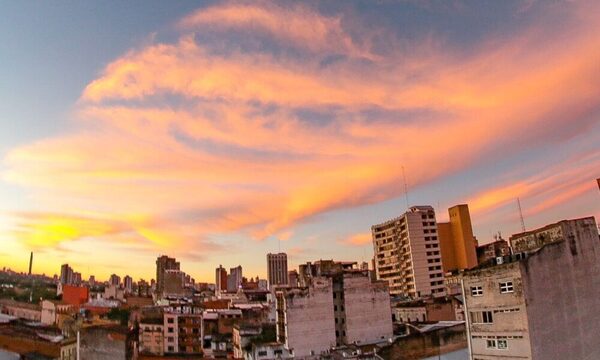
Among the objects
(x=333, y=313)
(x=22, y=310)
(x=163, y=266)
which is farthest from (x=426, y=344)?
(x=163, y=266)

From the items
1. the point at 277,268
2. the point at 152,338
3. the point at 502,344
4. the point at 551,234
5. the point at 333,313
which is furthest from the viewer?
the point at 277,268

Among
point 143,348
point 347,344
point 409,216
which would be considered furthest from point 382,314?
point 409,216

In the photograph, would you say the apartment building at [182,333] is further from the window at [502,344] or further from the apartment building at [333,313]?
the window at [502,344]

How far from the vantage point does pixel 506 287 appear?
108 ft

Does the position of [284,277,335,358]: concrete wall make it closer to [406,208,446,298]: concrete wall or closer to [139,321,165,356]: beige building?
[139,321,165,356]: beige building

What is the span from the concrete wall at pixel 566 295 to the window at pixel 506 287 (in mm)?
868

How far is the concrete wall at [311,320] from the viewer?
2052 inches

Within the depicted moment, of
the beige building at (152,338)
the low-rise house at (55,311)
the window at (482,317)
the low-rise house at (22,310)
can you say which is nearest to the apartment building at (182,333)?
the beige building at (152,338)

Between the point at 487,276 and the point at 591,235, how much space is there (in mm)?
8292

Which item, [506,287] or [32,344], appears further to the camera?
[32,344]

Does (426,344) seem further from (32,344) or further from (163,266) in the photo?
(163,266)

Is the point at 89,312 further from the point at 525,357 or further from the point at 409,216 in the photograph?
the point at 525,357

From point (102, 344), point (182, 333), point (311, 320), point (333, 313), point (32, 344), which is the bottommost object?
point (102, 344)

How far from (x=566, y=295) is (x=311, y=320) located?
2622 centimetres
